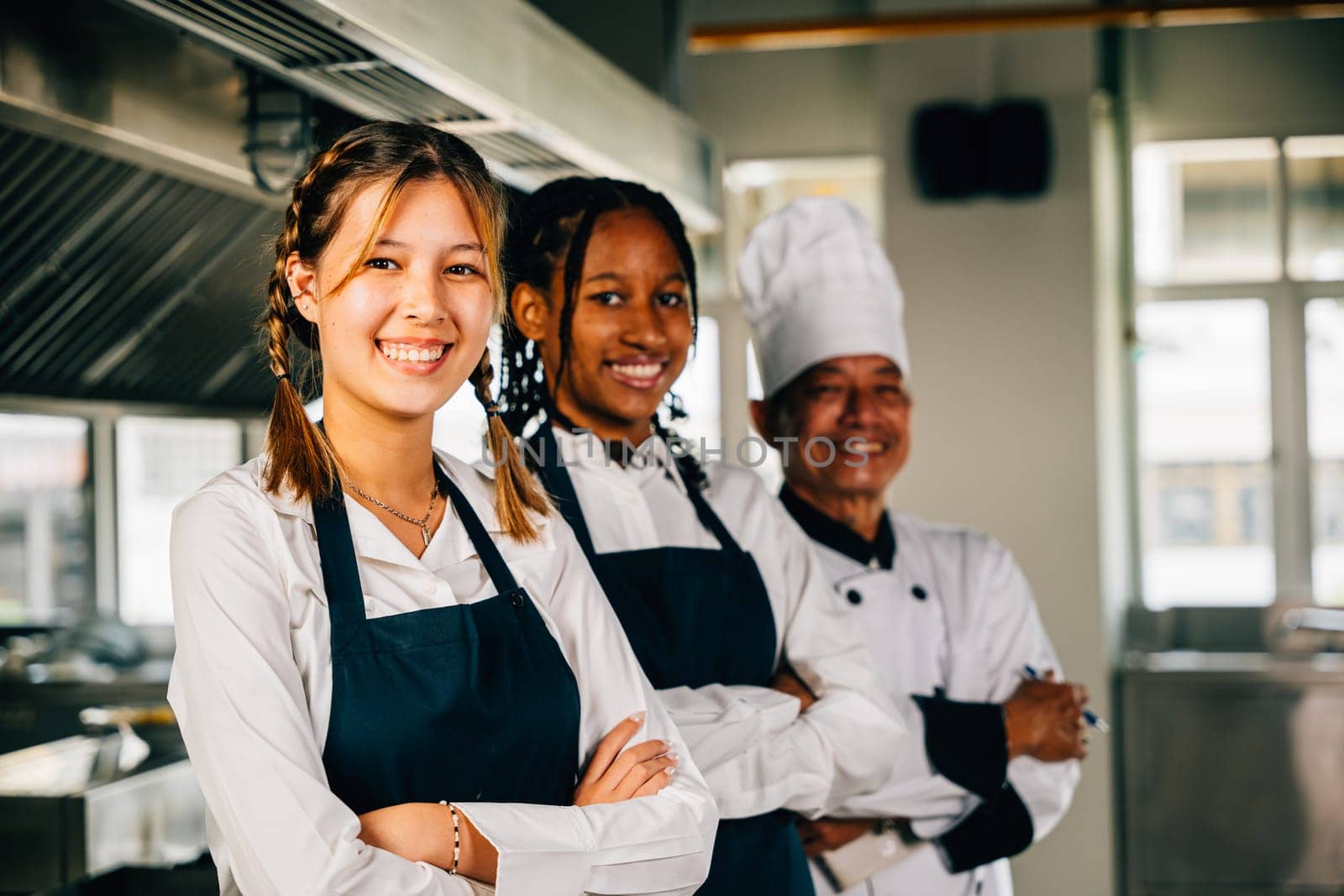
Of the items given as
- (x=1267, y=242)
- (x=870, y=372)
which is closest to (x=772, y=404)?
(x=870, y=372)

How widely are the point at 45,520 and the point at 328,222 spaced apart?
15.4 ft

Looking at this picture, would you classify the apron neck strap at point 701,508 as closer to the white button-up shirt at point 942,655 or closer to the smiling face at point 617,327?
the smiling face at point 617,327

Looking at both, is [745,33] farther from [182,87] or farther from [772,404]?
[182,87]

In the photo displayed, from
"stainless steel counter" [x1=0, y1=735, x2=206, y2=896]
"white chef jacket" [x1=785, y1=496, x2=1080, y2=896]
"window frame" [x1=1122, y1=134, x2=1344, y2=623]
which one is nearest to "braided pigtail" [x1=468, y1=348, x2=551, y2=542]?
"white chef jacket" [x1=785, y1=496, x2=1080, y2=896]

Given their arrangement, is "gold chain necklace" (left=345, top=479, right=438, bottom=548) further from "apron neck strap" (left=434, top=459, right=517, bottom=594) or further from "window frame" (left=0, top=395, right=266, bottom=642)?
"window frame" (left=0, top=395, right=266, bottom=642)

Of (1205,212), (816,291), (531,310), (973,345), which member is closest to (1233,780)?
(973,345)

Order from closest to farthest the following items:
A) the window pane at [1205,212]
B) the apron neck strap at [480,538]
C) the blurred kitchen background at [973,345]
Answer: the apron neck strap at [480,538], the blurred kitchen background at [973,345], the window pane at [1205,212]

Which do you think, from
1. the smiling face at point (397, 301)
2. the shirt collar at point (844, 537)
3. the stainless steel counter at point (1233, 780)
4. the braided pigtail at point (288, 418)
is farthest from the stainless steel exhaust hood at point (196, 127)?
the stainless steel counter at point (1233, 780)

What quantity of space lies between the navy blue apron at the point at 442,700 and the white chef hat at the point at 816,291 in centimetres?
111

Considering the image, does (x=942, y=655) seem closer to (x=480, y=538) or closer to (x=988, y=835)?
(x=988, y=835)

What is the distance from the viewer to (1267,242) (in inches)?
212

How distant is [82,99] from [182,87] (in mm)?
229

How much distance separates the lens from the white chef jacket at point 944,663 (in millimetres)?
2158

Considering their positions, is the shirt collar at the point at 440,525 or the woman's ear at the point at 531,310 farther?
the woman's ear at the point at 531,310
